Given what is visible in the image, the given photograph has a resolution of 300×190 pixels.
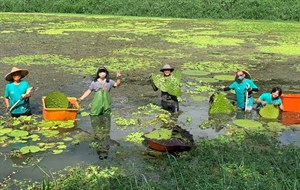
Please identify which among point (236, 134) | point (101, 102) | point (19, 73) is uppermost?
point (19, 73)

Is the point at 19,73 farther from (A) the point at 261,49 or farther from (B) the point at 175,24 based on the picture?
(B) the point at 175,24

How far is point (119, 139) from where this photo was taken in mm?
7422

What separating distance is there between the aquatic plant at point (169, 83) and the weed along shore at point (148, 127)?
73mm

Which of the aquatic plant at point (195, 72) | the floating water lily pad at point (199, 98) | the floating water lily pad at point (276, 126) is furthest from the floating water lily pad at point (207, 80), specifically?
the floating water lily pad at point (276, 126)

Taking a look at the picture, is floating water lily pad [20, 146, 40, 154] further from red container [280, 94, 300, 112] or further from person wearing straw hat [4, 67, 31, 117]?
red container [280, 94, 300, 112]

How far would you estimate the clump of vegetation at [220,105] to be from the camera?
890 centimetres

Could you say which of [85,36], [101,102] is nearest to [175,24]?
[85,36]

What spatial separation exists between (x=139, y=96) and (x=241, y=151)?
422cm

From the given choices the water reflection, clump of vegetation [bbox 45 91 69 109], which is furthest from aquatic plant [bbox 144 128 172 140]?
clump of vegetation [bbox 45 91 69 109]

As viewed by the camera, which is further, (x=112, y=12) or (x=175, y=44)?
(x=112, y=12)

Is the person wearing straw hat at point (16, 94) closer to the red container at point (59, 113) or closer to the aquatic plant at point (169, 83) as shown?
the red container at point (59, 113)

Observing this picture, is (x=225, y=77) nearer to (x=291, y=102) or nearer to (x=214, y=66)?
(x=214, y=66)

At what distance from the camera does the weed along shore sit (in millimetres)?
5715

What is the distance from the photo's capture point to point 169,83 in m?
8.98
